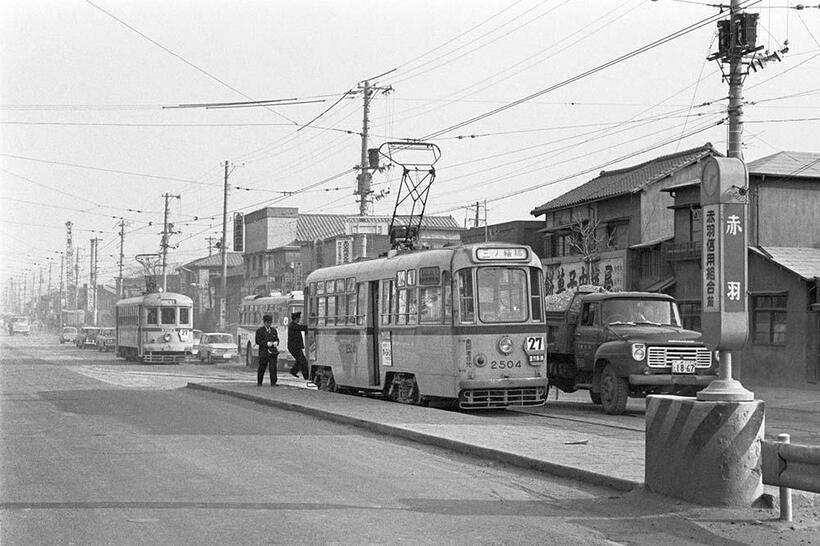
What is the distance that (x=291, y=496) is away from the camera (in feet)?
32.5

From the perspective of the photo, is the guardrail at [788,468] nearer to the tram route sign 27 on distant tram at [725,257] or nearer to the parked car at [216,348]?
the tram route sign 27 on distant tram at [725,257]

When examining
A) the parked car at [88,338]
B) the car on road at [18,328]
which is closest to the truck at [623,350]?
the parked car at [88,338]

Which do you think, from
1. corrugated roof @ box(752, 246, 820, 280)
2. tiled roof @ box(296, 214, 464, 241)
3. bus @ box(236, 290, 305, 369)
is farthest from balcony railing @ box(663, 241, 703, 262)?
tiled roof @ box(296, 214, 464, 241)

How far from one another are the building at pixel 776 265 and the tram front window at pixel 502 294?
1472cm

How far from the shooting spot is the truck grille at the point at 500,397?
19.8 m

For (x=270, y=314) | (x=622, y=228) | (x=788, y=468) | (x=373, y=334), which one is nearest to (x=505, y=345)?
(x=373, y=334)

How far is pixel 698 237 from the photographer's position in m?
39.5

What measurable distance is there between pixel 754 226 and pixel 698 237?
275cm

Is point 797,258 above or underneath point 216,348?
above

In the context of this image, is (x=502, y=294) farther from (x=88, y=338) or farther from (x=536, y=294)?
(x=88, y=338)

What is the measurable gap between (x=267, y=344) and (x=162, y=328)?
2719cm

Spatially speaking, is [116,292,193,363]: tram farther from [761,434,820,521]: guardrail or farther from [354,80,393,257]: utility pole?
[761,434,820,521]: guardrail

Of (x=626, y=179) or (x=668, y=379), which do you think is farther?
(x=626, y=179)

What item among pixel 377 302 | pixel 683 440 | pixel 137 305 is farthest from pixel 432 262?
pixel 137 305
